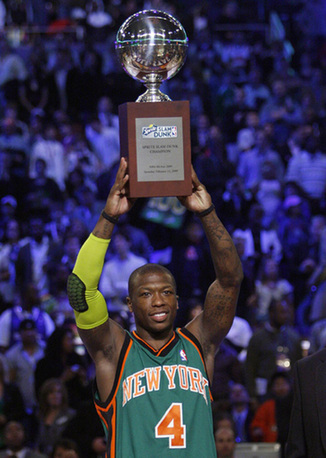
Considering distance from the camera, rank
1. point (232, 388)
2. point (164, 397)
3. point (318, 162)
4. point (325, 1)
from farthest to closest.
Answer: point (325, 1) < point (318, 162) < point (232, 388) < point (164, 397)

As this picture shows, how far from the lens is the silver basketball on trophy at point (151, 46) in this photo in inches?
158

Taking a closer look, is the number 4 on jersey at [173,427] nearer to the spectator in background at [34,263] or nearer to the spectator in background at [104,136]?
the spectator in background at [34,263]

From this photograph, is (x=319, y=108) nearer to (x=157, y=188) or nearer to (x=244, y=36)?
(x=244, y=36)

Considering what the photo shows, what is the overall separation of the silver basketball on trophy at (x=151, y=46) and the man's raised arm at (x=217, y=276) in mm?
509

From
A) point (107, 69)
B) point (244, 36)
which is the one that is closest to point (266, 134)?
point (107, 69)

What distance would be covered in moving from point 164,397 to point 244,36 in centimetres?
1217

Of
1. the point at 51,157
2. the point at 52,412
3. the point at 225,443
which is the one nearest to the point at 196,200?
the point at 225,443

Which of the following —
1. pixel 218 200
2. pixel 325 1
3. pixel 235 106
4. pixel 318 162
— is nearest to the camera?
pixel 218 200

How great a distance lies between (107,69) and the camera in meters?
13.2

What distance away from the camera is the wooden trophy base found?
3811 millimetres

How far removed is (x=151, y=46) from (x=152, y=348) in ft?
4.40

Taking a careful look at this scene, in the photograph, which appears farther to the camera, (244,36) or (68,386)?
(244,36)

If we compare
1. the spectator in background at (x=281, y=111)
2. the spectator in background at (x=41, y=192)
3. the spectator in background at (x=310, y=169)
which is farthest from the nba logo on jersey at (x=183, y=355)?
the spectator in background at (x=281, y=111)

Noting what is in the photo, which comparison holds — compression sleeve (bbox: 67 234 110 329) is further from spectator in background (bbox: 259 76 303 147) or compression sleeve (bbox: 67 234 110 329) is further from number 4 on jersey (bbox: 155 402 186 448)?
spectator in background (bbox: 259 76 303 147)
